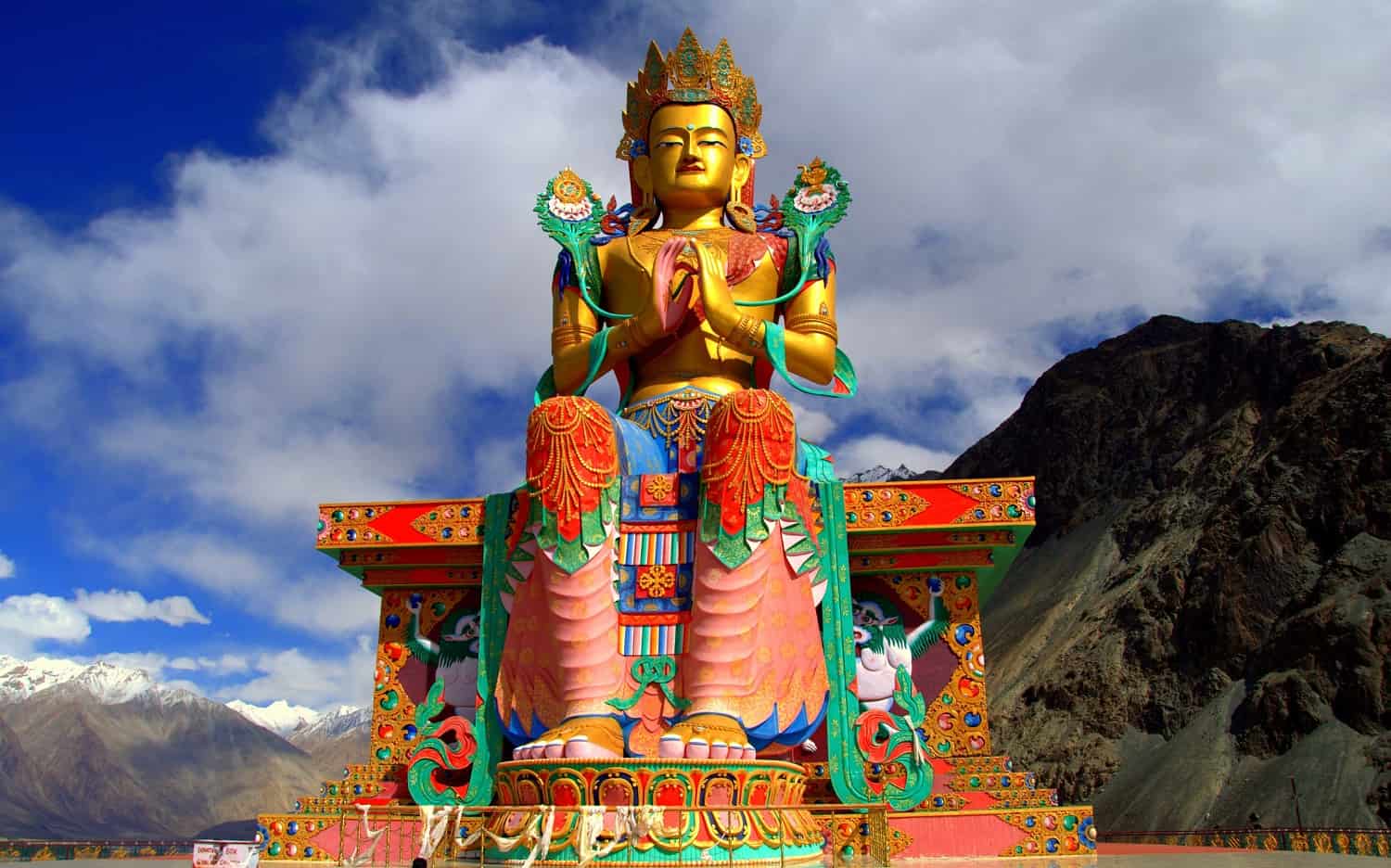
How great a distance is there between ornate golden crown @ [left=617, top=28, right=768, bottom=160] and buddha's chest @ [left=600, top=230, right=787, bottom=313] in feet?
3.98

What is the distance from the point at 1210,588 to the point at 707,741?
36.6 metres

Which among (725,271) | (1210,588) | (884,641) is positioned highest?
(1210,588)

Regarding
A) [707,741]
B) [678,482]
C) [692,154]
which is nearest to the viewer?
[707,741]

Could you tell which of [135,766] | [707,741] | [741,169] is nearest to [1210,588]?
[741,169]

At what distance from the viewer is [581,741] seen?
6.46m

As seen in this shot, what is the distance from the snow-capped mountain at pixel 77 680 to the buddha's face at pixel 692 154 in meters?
95.7

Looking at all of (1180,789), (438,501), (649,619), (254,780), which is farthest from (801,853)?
(254,780)

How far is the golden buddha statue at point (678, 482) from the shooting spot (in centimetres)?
711

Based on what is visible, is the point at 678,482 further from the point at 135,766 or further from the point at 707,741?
the point at 135,766

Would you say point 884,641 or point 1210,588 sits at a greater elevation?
point 1210,588

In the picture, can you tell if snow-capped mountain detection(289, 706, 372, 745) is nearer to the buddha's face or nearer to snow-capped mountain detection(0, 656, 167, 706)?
snow-capped mountain detection(0, 656, 167, 706)

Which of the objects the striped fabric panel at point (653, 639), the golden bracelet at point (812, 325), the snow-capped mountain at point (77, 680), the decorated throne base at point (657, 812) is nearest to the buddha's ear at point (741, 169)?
the golden bracelet at point (812, 325)

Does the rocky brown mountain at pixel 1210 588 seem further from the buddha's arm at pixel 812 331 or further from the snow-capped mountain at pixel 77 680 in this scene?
the snow-capped mountain at pixel 77 680

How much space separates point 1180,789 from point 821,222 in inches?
1047
